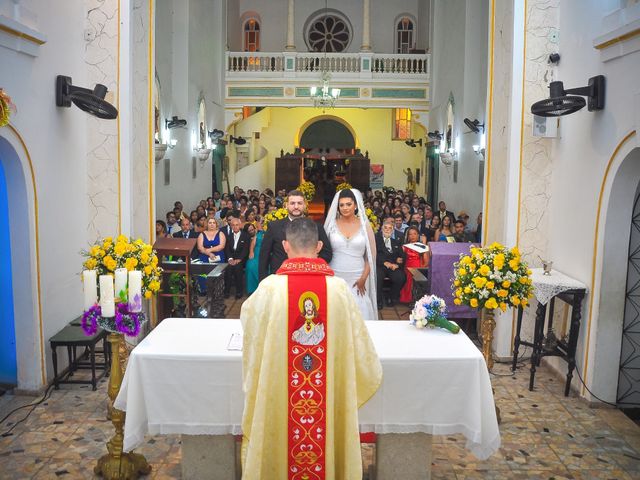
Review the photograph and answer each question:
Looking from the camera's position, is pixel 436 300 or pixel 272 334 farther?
Result: pixel 436 300

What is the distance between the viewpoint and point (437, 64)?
2080cm

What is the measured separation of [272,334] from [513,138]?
15.4 feet

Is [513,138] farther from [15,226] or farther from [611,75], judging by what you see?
[15,226]

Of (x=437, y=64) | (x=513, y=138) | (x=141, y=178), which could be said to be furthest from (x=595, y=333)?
(x=437, y=64)

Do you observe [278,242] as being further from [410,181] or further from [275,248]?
[410,181]

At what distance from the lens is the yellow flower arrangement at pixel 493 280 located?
5.70 metres

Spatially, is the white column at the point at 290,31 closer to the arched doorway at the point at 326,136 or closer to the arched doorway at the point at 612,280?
the arched doorway at the point at 326,136

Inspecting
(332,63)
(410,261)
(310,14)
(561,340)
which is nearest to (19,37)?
(561,340)

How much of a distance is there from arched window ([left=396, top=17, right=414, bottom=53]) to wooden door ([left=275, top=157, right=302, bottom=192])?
5914 millimetres

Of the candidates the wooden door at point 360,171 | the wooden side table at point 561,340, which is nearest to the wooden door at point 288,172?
the wooden door at point 360,171

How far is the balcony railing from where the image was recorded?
71.6 feet

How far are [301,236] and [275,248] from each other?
7.81 ft

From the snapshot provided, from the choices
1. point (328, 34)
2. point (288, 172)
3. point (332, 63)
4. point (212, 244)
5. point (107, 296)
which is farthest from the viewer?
point (288, 172)

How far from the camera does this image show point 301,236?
147 inches
